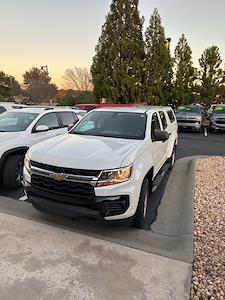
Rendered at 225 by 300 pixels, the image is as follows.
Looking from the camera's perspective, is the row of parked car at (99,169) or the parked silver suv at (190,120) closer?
the row of parked car at (99,169)

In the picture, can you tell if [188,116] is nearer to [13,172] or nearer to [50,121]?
[50,121]

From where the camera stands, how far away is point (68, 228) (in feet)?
12.2

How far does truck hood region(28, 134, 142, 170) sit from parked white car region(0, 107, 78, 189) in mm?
1420

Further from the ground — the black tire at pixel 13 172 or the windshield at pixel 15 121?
the windshield at pixel 15 121

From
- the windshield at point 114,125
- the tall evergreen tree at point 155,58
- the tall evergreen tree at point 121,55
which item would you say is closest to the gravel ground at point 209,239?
the windshield at point 114,125

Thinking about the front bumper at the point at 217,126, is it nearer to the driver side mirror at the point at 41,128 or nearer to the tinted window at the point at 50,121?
the tinted window at the point at 50,121

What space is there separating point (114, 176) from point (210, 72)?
21655 millimetres

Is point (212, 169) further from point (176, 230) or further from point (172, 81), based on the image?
point (172, 81)

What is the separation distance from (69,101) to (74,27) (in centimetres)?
1385

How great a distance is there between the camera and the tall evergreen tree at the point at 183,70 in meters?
21.4

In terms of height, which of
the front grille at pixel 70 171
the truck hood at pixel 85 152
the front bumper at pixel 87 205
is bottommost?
the front bumper at pixel 87 205

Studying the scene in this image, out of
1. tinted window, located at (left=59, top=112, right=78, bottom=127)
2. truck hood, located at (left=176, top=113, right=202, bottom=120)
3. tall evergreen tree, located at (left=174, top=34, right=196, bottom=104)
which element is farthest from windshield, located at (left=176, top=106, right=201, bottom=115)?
tinted window, located at (left=59, top=112, right=78, bottom=127)

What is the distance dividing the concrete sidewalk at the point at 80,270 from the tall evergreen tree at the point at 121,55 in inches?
624

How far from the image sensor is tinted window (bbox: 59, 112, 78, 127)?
715 cm
